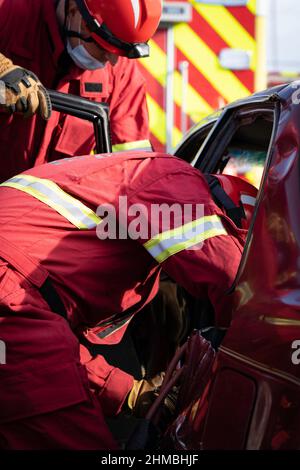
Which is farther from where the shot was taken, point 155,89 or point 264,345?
point 155,89

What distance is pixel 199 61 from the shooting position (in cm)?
527

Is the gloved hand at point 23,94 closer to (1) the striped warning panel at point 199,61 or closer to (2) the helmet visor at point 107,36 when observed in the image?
(2) the helmet visor at point 107,36

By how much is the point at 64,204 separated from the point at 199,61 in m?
3.32

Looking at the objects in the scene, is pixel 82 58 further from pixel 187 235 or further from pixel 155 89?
pixel 155 89

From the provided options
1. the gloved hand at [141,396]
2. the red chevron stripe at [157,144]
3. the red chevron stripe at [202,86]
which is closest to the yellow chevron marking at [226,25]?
the red chevron stripe at [202,86]

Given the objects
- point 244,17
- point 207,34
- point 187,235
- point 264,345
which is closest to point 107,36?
point 187,235

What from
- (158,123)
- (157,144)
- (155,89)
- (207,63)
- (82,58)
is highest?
(82,58)

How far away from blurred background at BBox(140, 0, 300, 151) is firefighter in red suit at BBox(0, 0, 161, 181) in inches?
70.5

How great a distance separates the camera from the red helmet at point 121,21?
3146mm

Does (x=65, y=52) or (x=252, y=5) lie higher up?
(x=252, y=5)

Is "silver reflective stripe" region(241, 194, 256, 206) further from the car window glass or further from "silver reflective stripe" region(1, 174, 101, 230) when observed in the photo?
"silver reflective stripe" region(1, 174, 101, 230)

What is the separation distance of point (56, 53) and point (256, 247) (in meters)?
1.91

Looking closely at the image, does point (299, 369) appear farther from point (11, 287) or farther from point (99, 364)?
point (99, 364)

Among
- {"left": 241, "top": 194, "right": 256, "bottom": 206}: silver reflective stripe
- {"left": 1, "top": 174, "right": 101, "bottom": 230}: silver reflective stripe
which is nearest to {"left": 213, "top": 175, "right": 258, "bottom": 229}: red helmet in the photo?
{"left": 241, "top": 194, "right": 256, "bottom": 206}: silver reflective stripe
